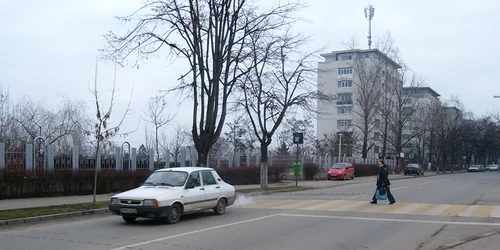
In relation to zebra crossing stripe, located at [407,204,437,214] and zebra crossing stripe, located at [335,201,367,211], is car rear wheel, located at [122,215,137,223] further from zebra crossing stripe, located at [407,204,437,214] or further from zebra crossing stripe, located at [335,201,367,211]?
zebra crossing stripe, located at [407,204,437,214]

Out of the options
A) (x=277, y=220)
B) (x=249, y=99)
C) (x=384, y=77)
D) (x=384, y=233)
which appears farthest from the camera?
(x=384, y=77)

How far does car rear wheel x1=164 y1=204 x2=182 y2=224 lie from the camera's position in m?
12.2

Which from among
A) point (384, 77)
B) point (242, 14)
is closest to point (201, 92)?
point (242, 14)

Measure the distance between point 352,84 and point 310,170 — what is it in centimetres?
5252

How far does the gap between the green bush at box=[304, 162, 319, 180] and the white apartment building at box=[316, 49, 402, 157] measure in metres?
19.4

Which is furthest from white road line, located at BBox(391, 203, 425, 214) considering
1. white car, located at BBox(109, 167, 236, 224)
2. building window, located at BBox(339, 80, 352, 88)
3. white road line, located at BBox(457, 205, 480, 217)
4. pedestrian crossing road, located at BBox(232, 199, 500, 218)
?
building window, located at BBox(339, 80, 352, 88)

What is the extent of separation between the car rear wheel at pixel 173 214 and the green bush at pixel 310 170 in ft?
91.5

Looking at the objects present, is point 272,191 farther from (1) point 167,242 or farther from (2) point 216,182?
(1) point 167,242

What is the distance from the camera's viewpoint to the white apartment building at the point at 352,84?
191ft

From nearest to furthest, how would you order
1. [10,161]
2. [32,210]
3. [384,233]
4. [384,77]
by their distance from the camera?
[384,233] → [32,210] → [10,161] → [384,77]

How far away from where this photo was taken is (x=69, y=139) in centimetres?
3588

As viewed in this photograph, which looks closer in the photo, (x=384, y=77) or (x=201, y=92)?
(x=201, y=92)

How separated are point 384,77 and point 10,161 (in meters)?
48.2

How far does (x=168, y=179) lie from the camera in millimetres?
13312
